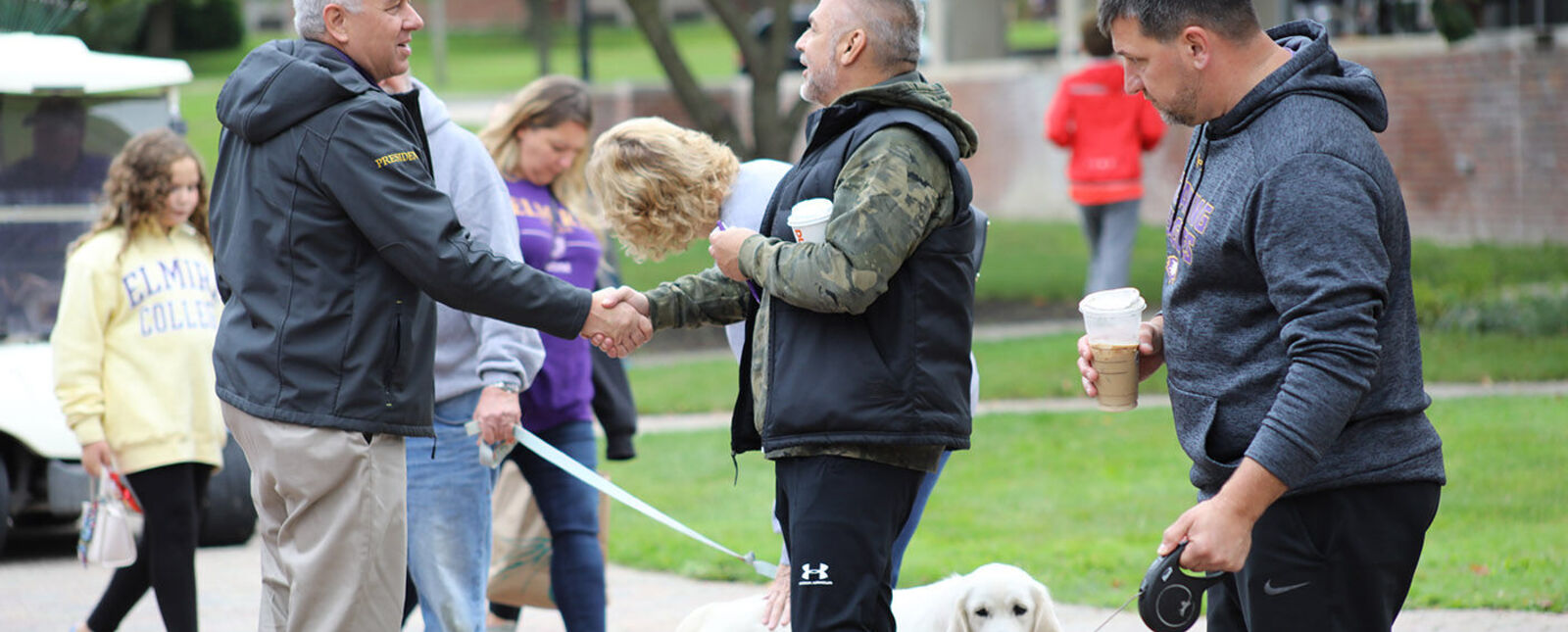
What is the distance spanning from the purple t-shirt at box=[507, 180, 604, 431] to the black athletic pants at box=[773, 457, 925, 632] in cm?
195

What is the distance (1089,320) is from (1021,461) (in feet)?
17.7

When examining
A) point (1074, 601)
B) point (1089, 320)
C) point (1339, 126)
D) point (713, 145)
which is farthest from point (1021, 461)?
point (1339, 126)

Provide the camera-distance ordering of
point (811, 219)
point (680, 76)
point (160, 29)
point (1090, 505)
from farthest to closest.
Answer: point (160, 29) < point (680, 76) < point (1090, 505) < point (811, 219)

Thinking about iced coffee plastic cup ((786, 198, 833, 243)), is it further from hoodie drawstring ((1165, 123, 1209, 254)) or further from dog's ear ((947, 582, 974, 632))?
dog's ear ((947, 582, 974, 632))

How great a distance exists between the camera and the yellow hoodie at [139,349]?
5258 millimetres

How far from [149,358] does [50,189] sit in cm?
317

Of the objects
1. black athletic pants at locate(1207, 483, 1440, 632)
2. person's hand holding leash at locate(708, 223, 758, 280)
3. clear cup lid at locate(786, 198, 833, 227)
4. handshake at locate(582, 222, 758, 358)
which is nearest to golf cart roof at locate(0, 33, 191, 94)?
handshake at locate(582, 222, 758, 358)

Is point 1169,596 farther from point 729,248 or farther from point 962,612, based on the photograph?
point 962,612

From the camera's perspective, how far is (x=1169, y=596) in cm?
287

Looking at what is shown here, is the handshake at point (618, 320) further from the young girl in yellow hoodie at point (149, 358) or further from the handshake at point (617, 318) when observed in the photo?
the young girl in yellow hoodie at point (149, 358)

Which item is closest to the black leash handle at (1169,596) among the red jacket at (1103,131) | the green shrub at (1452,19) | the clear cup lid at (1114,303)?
the clear cup lid at (1114,303)

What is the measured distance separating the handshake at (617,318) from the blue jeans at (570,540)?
1.31m

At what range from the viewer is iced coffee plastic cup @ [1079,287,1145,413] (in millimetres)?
3326

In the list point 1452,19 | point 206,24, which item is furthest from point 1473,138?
point 206,24
